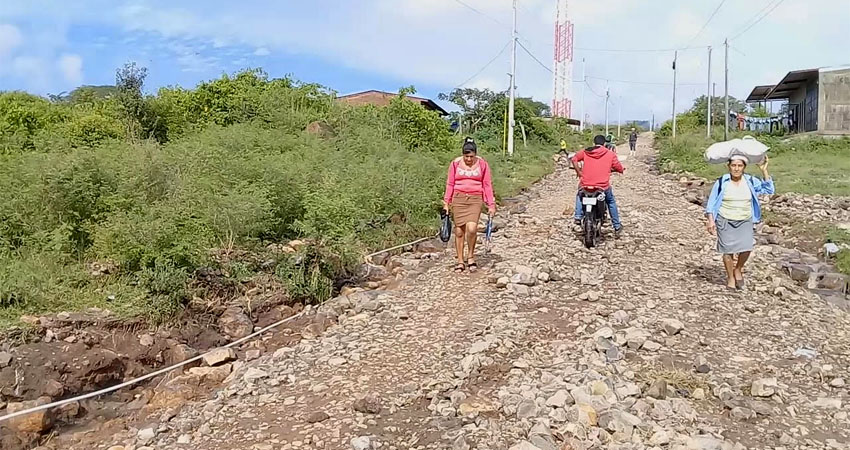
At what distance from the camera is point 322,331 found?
748 cm

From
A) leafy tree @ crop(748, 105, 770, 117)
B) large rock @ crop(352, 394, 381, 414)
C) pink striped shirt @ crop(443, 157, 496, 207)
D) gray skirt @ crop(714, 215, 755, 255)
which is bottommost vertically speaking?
large rock @ crop(352, 394, 381, 414)

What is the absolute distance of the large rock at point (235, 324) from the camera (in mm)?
7625

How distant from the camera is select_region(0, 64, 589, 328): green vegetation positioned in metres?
7.72

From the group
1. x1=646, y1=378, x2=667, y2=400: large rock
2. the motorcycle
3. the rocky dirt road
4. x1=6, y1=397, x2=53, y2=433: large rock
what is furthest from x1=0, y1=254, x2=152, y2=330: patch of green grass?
the motorcycle

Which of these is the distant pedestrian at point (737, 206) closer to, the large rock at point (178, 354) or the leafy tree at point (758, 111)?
the large rock at point (178, 354)

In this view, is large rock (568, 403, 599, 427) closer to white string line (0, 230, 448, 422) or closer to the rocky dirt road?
the rocky dirt road

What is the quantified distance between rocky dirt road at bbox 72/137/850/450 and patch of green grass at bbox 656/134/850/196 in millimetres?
10649

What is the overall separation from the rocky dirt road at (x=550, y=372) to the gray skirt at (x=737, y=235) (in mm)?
581

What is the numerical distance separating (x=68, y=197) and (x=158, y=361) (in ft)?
10.3

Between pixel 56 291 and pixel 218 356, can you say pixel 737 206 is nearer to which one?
pixel 218 356

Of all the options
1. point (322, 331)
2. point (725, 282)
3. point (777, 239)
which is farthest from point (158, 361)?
point (777, 239)

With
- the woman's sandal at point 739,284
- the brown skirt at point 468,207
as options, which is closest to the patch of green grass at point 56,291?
the brown skirt at point 468,207

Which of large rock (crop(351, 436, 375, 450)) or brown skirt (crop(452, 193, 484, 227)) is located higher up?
brown skirt (crop(452, 193, 484, 227))

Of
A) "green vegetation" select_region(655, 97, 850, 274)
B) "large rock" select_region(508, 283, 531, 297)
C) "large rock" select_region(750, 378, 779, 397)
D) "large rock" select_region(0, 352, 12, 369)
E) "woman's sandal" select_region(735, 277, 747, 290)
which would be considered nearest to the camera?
"large rock" select_region(750, 378, 779, 397)
